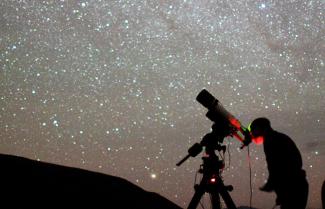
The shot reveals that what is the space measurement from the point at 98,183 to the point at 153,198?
1.00m

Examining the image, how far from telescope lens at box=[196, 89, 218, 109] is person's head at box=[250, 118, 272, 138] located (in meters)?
0.68

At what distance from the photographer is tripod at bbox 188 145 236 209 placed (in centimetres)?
423

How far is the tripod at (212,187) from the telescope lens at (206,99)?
2.77 ft

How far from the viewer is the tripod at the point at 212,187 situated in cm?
423

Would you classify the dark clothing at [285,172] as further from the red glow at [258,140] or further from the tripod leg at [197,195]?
the tripod leg at [197,195]

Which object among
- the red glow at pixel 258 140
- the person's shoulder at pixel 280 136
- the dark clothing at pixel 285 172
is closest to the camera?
the dark clothing at pixel 285 172

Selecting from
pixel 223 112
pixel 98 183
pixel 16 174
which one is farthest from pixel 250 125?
pixel 16 174

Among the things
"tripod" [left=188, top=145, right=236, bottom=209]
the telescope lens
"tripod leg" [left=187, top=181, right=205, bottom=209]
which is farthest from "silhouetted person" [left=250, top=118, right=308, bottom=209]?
the telescope lens

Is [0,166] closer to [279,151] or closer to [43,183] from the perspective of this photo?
[43,183]

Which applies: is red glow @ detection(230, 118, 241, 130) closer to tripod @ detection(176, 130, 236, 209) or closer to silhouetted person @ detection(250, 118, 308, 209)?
tripod @ detection(176, 130, 236, 209)

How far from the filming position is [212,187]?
429 cm

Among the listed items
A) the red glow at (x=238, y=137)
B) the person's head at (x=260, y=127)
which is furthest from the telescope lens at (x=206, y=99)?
the person's head at (x=260, y=127)

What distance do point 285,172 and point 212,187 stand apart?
94cm

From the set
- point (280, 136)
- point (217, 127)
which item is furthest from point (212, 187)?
point (280, 136)
